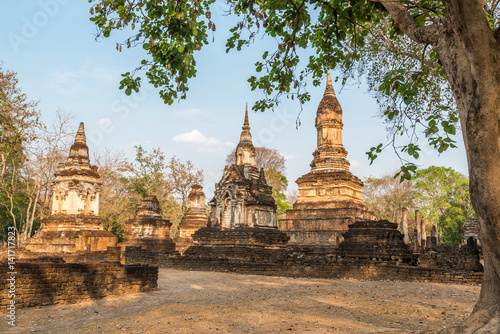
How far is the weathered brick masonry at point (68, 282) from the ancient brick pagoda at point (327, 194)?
13.8m

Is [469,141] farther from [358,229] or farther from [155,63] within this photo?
[358,229]

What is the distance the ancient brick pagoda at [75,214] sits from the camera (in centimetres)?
1986

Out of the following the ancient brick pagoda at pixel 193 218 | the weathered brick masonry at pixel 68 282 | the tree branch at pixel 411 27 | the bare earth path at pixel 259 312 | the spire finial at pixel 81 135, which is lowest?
the bare earth path at pixel 259 312

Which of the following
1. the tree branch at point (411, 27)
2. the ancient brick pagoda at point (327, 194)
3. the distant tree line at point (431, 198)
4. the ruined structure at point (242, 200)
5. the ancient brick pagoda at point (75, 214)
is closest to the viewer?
the tree branch at point (411, 27)

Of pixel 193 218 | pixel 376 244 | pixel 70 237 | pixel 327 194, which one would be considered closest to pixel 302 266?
pixel 376 244

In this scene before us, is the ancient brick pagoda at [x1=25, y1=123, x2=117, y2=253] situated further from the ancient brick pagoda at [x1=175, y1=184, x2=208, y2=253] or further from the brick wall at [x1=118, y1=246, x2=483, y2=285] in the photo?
the ancient brick pagoda at [x1=175, y1=184, x2=208, y2=253]

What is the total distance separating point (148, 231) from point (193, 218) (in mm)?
3482

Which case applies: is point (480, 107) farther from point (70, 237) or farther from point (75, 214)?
point (75, 214)

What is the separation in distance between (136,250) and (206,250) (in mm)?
3765

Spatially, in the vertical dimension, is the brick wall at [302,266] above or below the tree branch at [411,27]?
below

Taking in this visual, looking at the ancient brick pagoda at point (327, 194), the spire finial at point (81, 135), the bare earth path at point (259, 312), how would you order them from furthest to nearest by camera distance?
1. the spire finial at point (81, 135)
2. the ancient brick pagoda at point (327, 194)
3. the bare earth path at point (259, 312)

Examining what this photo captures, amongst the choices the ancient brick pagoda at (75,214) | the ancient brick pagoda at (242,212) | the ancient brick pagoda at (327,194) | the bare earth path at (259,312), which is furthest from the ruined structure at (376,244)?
the ancient brick pagoda at (75,214)

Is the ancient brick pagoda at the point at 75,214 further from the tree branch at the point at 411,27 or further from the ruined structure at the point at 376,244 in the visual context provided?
the tree branch at the point at 411,27

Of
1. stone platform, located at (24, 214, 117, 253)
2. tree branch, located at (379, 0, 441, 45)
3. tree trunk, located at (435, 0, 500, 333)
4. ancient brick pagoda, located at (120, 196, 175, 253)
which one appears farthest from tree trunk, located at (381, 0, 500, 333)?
ancient brick pagoda, located at (120, 196, 175, 253)
